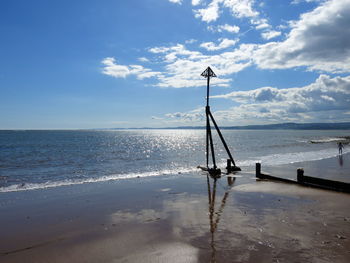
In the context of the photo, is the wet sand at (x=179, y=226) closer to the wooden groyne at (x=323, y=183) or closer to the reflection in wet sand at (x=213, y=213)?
the reflection in wet sand at (x=213, y=213)

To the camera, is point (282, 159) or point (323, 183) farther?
point (282, 159)

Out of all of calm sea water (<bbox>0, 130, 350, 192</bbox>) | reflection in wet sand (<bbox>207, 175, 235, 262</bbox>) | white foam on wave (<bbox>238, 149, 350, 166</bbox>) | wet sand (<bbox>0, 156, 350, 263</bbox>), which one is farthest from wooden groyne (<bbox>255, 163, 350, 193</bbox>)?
white foam on wave (<bbox>238, 149, 350, 166</bbox>)

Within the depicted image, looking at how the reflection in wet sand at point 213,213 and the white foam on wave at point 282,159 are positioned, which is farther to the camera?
the white foam on wave at point 282,159

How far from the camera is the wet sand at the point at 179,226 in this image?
7.44 metres

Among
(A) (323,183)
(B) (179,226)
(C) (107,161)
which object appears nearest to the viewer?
(B) (179,226)

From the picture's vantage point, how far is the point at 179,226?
9680 mm

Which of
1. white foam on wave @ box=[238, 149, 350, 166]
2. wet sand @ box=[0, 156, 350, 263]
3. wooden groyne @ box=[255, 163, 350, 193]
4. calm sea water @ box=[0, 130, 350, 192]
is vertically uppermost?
wooden groyne @ box=[255, 163, 350, 193]

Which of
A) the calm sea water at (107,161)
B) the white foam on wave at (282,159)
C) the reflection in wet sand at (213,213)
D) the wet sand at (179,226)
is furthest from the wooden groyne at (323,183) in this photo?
the white foam on wave at (282,159)

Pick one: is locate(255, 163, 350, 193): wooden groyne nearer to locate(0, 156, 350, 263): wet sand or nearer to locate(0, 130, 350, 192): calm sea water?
locate(0, 156, 350, 263): wet sand

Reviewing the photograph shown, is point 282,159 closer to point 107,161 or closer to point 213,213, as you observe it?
point 107,161

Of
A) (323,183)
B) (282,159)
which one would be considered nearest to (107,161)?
(282,159)

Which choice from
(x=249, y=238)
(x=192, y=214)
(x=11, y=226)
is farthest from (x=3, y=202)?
(x=249, y=238)

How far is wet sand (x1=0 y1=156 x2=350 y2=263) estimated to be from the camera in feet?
24.4

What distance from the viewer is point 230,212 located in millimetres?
11234
